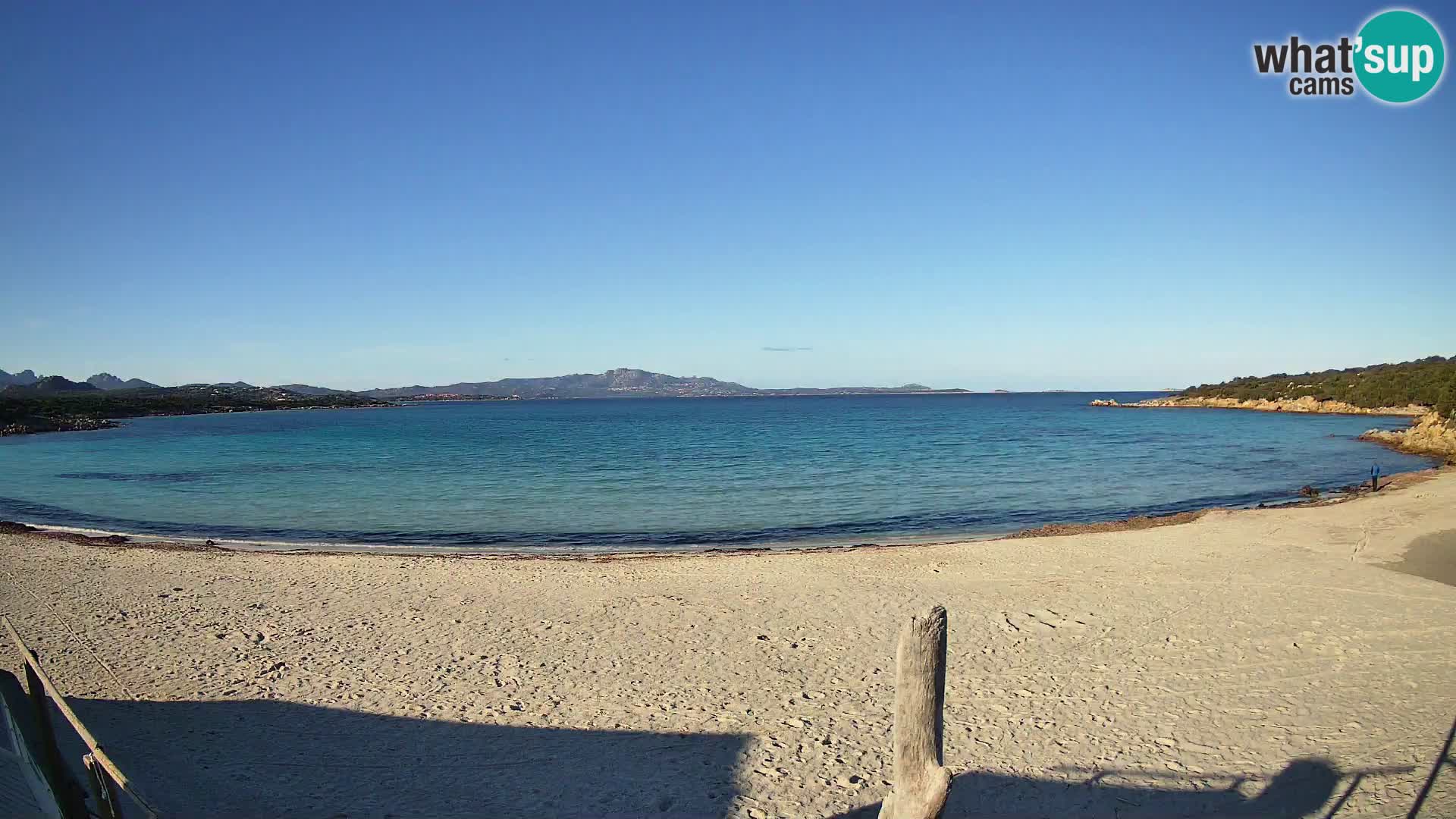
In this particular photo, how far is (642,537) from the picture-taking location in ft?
61.1

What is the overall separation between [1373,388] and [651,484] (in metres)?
73.4

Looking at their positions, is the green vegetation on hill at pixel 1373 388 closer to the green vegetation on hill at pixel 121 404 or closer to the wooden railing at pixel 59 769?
the wooden railing at pixel 59 769

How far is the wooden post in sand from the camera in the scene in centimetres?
386

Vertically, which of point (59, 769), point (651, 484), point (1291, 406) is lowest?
point (651, 484)

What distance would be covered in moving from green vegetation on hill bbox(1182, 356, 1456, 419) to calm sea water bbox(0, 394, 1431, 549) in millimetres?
5300

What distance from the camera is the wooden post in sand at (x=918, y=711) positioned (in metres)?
3.86

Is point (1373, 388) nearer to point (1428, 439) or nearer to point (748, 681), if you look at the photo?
point (1428, 439)

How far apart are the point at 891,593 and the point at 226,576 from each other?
1192cm

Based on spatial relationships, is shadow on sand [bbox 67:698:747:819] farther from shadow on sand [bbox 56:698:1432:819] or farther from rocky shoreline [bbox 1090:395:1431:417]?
rocky shoreline [bbox 1090:395:1431:417]

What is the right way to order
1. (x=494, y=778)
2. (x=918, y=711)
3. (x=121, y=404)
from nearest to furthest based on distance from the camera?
(x=918, y=711)
(x=494, y=778)
(x=121, y=404)

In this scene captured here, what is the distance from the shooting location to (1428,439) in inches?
1366

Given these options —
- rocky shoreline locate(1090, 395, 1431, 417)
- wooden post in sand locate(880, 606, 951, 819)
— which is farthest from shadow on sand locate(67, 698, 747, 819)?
rocky shoreline locate(1090, 395, 1431, 417)

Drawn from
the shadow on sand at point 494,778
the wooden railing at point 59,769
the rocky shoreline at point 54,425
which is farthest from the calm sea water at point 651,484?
the rocky shoreline at point 54,425

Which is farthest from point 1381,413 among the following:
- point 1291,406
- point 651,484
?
point 651,484
